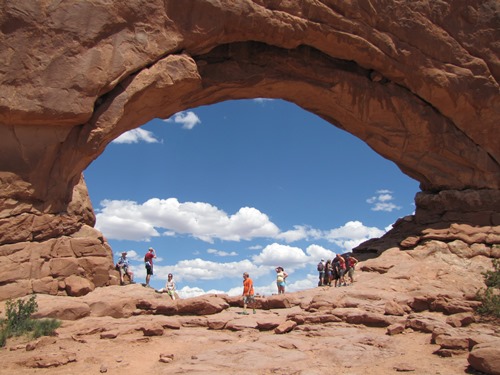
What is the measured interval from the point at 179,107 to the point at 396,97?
9848 millimetres

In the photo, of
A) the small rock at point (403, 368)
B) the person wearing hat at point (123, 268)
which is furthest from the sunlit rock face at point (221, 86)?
the small rock at point (403, 368)

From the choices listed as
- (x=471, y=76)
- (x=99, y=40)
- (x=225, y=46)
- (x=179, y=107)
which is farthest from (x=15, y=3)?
(x=471, y=76)

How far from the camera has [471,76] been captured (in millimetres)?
20359

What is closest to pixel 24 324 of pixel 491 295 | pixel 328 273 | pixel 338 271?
pixel 338 271

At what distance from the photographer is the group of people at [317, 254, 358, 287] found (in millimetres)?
17602

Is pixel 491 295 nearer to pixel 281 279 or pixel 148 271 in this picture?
pixel 281 279

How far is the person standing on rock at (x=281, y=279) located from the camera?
57.8 feet

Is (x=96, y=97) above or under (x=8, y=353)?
above

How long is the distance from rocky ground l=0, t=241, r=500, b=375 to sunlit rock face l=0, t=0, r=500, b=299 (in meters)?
Answer: 2.91

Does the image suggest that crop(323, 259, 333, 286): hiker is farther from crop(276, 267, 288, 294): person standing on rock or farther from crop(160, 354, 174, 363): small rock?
crop(160, 354, 174, 363): small rock

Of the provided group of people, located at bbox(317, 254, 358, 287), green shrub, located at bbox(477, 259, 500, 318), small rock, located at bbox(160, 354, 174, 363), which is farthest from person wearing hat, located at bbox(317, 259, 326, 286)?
small rock, located at bbox(160, 354, 174, 363)

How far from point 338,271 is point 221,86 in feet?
29.0

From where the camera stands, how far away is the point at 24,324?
11.0 metres

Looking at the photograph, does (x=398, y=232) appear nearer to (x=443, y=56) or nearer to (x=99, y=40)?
(x=443, y=56)
